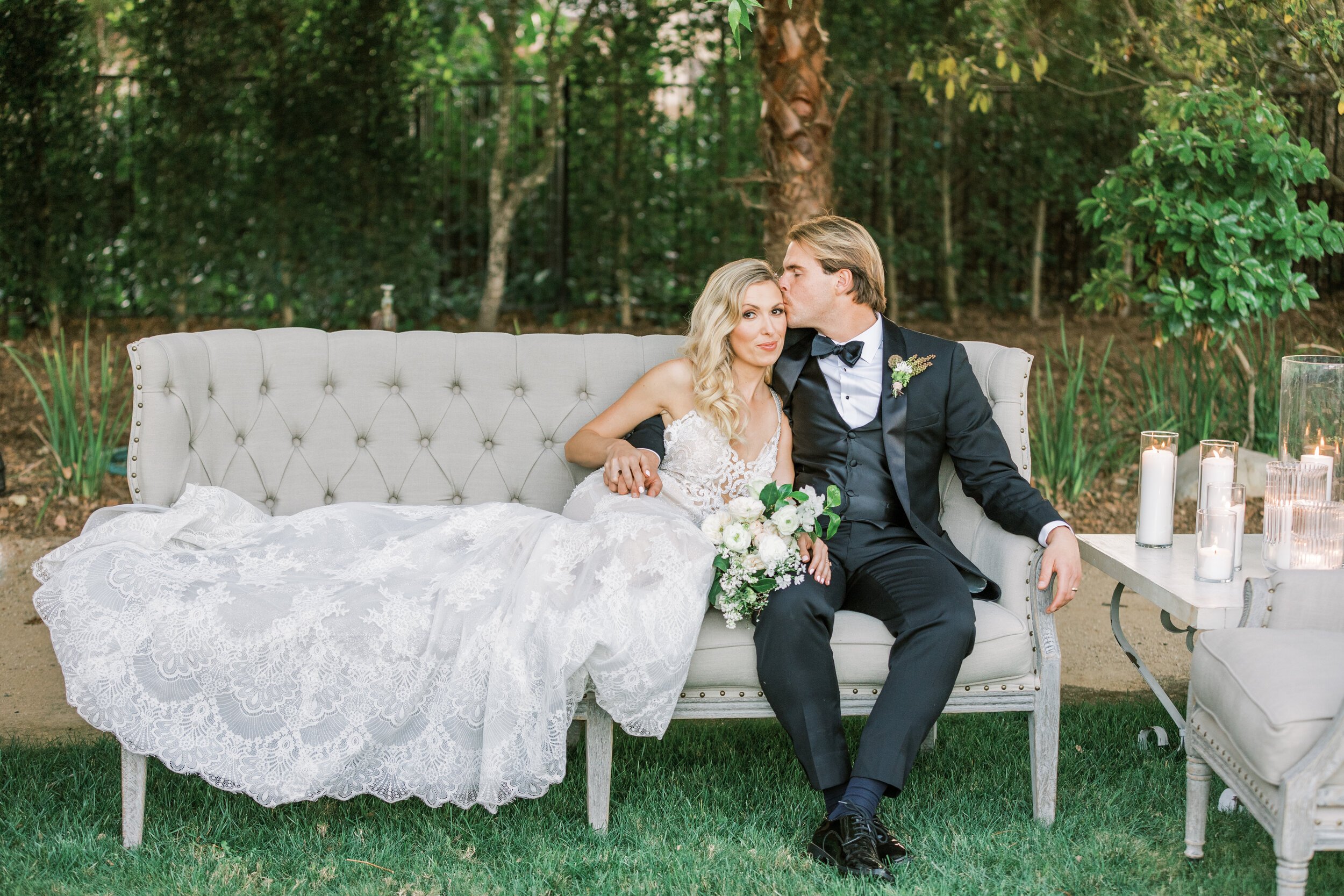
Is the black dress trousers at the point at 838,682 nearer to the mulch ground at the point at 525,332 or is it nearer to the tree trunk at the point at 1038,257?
the mulch ground at the point at 525,332

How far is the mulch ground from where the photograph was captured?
5758 mm

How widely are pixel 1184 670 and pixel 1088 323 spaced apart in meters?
6.35

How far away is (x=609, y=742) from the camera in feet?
10.1

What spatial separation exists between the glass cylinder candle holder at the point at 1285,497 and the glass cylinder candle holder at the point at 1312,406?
1.00 feet

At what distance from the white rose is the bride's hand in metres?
0.19

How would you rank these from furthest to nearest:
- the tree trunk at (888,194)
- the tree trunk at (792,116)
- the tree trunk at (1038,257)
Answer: the tree trunk at (1038,257), the tree trunk at (888,194), the tree trunk at (792,116)

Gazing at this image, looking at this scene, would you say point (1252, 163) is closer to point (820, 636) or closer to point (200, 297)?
point (820, 636)

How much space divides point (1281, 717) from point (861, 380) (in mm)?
1523

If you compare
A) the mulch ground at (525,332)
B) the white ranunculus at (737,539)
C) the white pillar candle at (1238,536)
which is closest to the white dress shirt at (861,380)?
the white ranunculus at (737,539)

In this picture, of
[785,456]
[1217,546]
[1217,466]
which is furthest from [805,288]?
[1217,546]

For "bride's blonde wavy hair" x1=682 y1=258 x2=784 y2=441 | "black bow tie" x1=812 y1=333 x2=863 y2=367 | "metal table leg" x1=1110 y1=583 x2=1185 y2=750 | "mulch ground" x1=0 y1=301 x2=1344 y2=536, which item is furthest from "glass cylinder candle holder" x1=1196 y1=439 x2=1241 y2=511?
"mulch ground" x1=0 y1=301 x2=1344 y2=536

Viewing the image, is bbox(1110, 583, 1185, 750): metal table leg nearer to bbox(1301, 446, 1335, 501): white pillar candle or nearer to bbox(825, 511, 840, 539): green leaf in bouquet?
bbox(1301, 446, 1335, 501): white pillar candle

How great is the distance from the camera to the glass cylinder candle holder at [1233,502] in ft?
10.1

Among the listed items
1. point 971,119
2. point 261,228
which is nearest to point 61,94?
point 261,228
